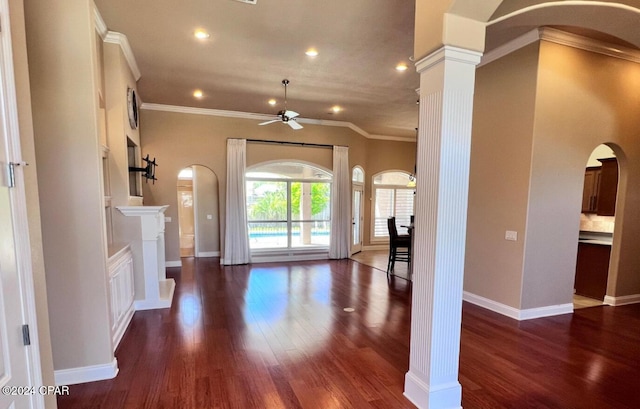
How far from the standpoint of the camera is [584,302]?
4484 millimetres

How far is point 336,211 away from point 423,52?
5610 mm

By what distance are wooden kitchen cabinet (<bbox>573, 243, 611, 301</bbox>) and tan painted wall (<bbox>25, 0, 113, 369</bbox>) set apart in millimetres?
6312

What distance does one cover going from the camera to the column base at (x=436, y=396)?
2.14 m

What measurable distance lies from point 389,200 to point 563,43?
6.18 meters

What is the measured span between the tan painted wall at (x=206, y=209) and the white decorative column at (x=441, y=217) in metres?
6.81

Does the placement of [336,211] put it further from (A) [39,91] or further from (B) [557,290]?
(A) [39,91]

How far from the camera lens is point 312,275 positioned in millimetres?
6082

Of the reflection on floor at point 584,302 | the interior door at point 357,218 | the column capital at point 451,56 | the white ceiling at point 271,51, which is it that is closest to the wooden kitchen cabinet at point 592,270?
the reflection on floor at point 584,302

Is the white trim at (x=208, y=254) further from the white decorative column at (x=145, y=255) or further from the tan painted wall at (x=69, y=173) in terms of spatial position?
the tan painted wall at (x=69, y=173)

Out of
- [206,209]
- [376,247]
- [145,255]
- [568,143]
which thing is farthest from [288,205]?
[568,143]

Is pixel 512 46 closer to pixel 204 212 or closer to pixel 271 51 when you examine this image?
pixel 271 51

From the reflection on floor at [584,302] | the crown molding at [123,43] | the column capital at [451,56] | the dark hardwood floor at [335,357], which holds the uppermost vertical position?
the crown molding at [123,43]

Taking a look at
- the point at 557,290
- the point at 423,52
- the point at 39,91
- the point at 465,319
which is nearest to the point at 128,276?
the point at 39,91

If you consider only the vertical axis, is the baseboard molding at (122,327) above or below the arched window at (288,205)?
below
